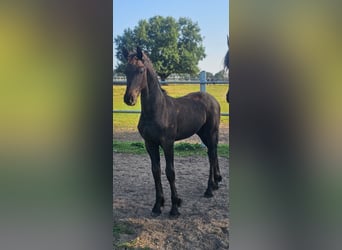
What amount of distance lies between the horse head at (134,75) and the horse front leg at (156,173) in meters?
0.27

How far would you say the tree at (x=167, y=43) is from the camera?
1.95m

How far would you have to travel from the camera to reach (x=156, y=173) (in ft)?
6.58

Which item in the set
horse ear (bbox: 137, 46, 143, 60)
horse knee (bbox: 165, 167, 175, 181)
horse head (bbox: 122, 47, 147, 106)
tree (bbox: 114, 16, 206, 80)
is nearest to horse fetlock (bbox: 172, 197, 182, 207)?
horse knee (bbox: 165, 167, 175, 181)

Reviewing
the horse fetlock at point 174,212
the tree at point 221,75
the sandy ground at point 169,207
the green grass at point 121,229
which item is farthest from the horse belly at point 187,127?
the green grass at point 121,229

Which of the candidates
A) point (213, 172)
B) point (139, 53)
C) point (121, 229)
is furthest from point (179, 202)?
point (139, 53)

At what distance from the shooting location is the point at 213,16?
6.30ft

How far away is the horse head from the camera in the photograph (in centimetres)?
195

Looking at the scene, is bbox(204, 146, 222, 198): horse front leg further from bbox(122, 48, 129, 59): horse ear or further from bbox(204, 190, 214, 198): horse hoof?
bbox(122, 48, 129, 59): horse ear

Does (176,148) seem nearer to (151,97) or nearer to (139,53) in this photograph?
(151,97)

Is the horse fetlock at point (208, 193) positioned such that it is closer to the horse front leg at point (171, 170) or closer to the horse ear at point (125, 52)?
the horse front leg at point (171, 170)

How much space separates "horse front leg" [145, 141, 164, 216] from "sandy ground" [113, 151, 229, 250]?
1.0 inches
